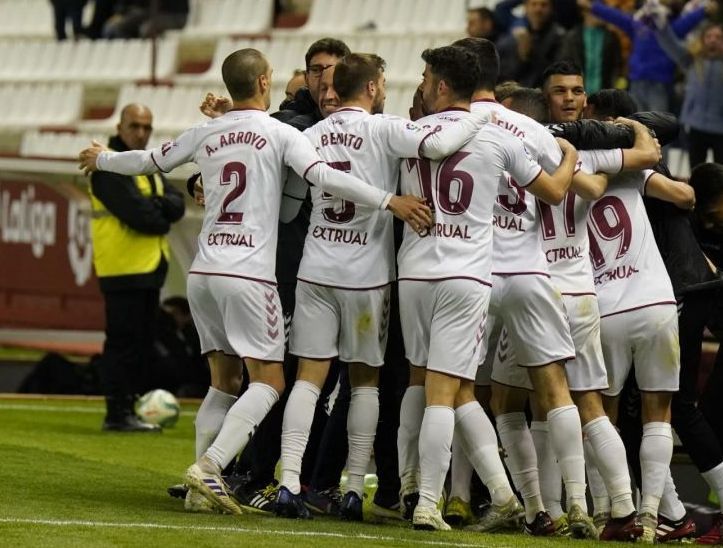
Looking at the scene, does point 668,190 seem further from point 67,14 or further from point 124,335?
point 67,14

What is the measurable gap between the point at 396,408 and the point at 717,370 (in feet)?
5.14

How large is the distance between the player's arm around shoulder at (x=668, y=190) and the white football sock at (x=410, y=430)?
1361 mm

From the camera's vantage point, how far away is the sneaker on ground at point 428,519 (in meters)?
7.13

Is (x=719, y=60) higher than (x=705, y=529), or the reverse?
(x=719, y=60)

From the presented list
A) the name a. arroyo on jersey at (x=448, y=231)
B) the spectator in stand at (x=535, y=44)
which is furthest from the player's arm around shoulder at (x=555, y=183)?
the spectator in stand at (x=535, y=44)

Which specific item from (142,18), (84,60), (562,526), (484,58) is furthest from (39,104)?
(562,526)

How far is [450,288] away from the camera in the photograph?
721cm

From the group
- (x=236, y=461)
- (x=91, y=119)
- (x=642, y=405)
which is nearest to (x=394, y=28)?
(x=91, y=119)

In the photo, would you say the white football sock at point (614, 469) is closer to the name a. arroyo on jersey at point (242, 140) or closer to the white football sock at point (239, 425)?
the white football sock at point (239, 425)

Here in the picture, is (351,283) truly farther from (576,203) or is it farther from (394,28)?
(394,28)

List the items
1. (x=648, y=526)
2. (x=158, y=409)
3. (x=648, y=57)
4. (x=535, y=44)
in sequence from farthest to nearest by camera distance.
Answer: (x=535, y=44)
(x=648, y=57)
(x=158, y=409)
(x=648, y=526)

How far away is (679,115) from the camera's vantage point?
1495 cm

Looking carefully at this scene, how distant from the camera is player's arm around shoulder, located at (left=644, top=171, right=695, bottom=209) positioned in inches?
300

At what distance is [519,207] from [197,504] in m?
1.94
